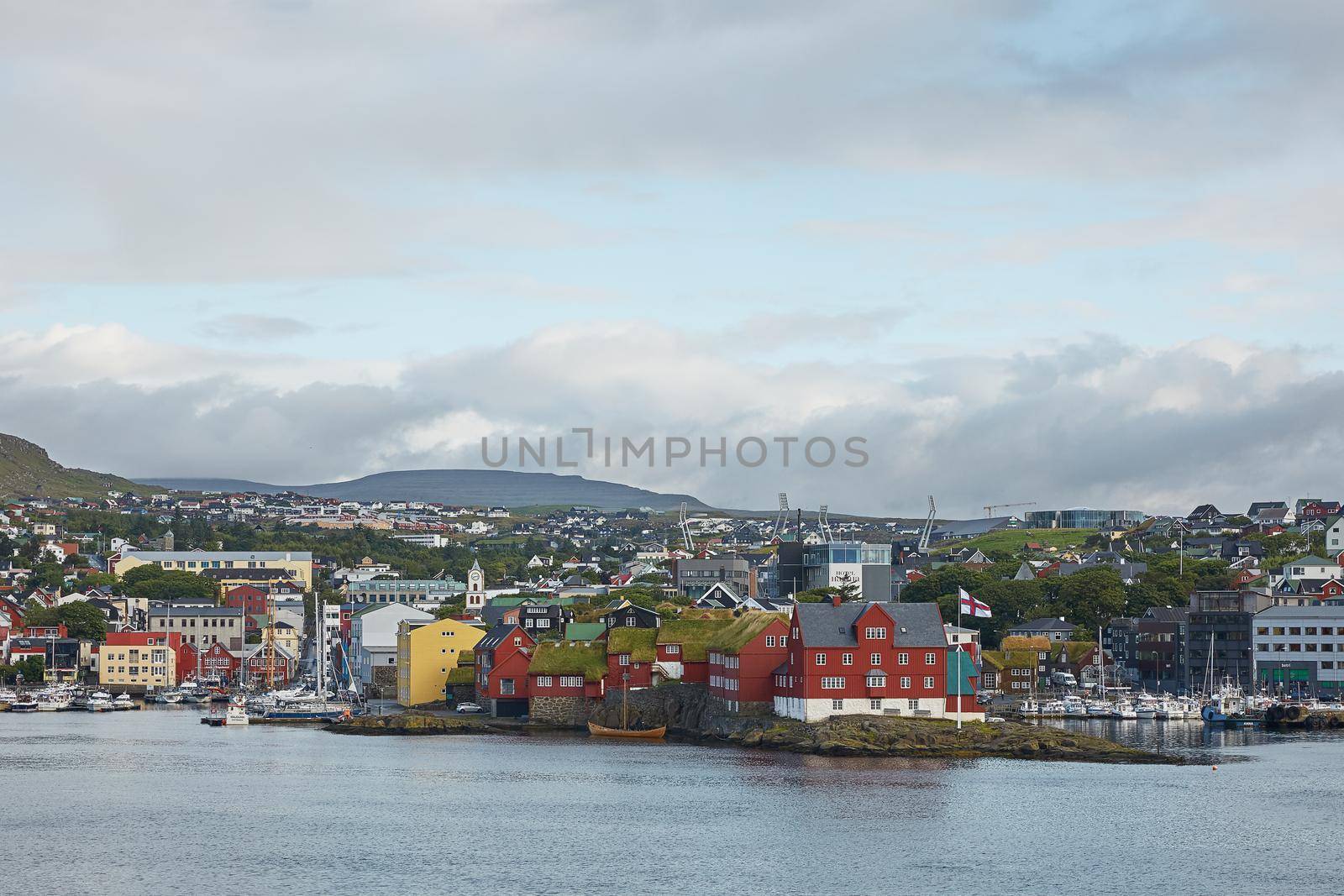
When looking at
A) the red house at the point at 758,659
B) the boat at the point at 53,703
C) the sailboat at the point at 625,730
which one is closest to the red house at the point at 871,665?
the red house at the point at 758,659

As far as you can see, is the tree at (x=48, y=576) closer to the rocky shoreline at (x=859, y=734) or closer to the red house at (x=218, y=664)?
the red house at (x=218, y=664)

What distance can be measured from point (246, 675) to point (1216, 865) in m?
81.4

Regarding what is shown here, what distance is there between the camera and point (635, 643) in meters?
74.0

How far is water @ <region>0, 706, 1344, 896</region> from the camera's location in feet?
123

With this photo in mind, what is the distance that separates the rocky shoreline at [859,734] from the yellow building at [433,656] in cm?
1272

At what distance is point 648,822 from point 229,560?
12754cm

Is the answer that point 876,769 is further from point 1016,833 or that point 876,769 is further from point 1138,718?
point 1138,718

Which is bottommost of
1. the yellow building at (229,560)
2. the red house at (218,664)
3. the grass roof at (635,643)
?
the red house at (218,664)

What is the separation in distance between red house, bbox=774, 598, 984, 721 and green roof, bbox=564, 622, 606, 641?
50.4ft

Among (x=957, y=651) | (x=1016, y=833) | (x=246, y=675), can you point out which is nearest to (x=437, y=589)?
(x=246, y=675)

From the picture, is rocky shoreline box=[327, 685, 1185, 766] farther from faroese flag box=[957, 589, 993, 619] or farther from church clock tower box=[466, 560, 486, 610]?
church clock tower box=[466, 560, 486, 610]

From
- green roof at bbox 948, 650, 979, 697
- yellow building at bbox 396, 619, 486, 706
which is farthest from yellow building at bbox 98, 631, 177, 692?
green roof at bbox 948, 650, 979, 697

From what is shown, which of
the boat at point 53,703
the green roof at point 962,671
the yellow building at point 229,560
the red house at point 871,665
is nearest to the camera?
the red house at point 871,665

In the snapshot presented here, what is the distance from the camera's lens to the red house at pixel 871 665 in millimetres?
64312
